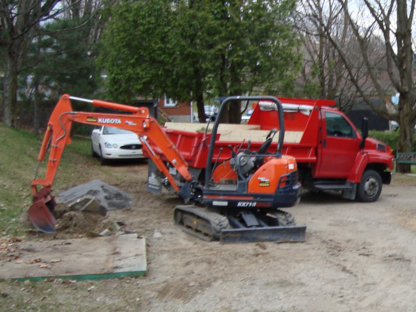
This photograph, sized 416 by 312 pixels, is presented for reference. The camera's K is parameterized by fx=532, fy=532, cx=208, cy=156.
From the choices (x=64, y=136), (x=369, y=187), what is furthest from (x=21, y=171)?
(x=369, y=187)

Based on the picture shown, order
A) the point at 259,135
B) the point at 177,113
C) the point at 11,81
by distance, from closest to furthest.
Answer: the point at 259,135, the point at 11,81, the point at 177,113

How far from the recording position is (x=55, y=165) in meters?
8.68

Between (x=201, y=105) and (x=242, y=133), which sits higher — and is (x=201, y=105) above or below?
above

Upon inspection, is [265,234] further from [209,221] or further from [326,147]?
[326,147]

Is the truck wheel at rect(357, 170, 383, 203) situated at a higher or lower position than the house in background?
lower

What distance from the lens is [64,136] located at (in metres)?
8.80

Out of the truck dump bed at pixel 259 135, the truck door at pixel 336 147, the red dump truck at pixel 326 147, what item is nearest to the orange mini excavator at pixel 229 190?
the truck dump bed at pixel 259 135

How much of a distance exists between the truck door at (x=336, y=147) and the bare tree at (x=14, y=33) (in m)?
10.3

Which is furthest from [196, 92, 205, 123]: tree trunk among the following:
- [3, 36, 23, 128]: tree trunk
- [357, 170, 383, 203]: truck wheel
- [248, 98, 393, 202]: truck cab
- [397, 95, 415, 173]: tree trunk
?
[357, 170, 383, 203]: truck wheel

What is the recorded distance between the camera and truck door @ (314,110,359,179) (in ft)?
39.4

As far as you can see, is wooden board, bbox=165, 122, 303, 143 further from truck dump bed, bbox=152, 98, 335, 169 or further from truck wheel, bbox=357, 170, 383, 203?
truck wheel, bbox=357, 170, 383, 203

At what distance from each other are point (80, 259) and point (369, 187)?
25.9 feet

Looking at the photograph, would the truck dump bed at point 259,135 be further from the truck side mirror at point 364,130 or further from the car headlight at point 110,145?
the car headlight at point 110,145

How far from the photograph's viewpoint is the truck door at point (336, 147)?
12.0 m
